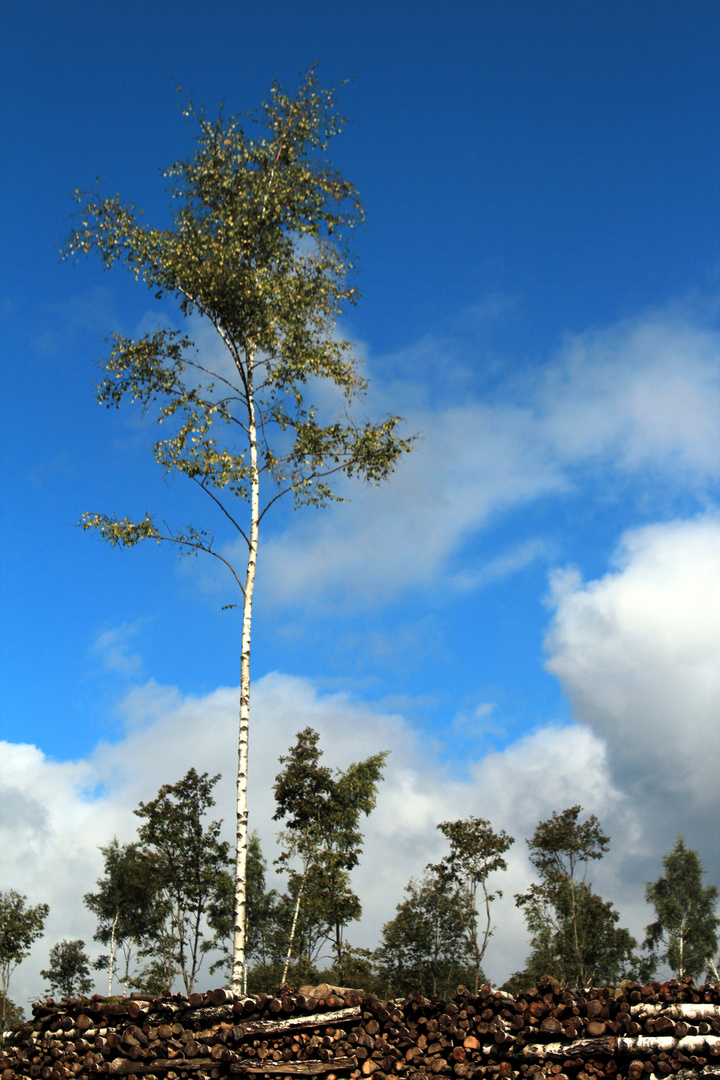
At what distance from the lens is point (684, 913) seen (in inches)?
1881

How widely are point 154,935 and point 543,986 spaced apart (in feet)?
139

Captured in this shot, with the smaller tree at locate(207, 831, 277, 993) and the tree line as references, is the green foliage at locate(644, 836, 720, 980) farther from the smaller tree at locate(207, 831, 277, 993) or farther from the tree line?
the smaller tree at locate(207, 831, 277, 993)

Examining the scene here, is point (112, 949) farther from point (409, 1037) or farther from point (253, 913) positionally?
point (409, 1037)

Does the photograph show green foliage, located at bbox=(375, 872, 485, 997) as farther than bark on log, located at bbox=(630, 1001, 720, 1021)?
Yes

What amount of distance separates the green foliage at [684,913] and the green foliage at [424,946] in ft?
43.1

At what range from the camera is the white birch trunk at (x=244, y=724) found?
512 inches

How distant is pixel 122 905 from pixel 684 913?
115 ft

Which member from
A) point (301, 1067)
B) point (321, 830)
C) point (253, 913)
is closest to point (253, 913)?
point (253, 913)

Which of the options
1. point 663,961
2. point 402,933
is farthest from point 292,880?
point 663,961

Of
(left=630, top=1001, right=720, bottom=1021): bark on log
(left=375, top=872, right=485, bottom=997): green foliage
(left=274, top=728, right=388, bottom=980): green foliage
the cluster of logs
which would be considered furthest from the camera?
(left=375, top=872, right=485, bottom=997): green foliage

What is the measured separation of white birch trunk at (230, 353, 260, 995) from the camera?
1301 cm

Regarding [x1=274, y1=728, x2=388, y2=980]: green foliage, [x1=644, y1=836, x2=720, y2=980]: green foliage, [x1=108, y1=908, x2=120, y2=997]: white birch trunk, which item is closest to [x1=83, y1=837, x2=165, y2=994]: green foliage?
[x1=108, y1=908, x2=120, y2=997]: white birch trunk

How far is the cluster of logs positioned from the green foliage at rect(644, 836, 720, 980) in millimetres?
44915

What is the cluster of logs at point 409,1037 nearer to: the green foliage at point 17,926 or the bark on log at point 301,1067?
the bark on log at point 301,1067
